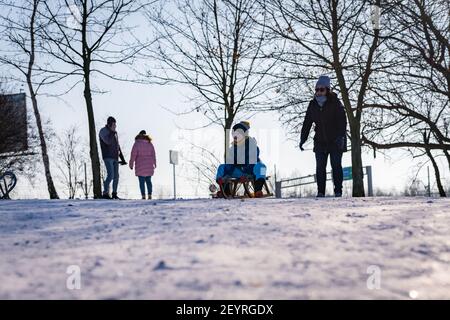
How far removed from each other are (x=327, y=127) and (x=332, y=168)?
66 cm

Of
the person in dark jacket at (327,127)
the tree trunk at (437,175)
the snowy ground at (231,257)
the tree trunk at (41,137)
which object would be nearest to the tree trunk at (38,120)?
the tree trunk at (41,137)

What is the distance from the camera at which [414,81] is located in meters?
14.3

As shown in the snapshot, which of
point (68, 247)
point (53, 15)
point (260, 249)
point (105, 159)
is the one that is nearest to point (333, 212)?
point (260, 249)

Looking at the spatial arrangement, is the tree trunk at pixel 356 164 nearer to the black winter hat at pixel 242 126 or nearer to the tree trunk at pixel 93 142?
the black winter hat at pixel 242 126

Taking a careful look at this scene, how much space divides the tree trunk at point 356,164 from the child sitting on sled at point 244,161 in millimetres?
4354

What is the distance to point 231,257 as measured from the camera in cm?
234

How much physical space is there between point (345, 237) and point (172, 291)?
134 cm

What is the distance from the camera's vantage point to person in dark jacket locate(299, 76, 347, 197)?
791cm

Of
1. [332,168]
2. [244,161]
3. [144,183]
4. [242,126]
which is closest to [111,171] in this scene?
[144,183]

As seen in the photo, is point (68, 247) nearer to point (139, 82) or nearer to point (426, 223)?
point (426, 223)

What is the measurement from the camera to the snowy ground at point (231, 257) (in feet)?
6.19
